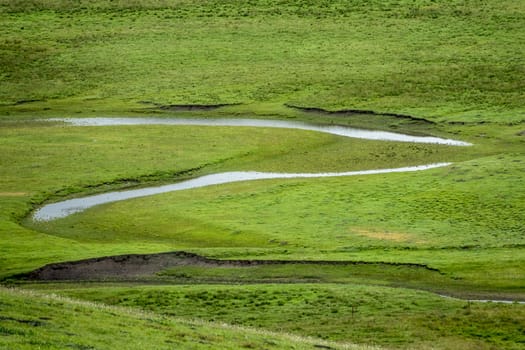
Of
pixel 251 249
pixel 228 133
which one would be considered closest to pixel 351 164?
pixel 228 133

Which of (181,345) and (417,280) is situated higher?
(181,345)

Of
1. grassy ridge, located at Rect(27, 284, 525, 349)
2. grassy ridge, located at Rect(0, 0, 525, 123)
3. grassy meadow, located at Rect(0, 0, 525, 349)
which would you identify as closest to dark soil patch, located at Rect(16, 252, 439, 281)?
Answer: grassy meadow, located at Rect(0, 0, 525, 349)

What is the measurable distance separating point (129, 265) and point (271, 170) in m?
28.9

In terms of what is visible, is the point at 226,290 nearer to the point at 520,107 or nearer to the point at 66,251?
the point at 66,251

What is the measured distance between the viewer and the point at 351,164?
3159 inches

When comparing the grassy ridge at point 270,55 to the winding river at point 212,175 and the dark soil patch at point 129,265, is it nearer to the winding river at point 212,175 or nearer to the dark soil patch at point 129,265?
the winding river at point 212,175

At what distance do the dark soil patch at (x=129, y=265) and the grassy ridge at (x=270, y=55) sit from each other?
49.6 metres

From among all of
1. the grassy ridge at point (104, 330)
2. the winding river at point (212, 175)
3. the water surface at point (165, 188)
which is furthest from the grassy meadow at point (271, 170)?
the winding river at point (212, 175)

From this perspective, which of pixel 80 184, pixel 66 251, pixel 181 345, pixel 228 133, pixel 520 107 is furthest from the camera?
pixel 520 107

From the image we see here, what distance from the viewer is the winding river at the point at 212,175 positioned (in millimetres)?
67750

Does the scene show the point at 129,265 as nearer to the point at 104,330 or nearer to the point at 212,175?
the point at 104,330

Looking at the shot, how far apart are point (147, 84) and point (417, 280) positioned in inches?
2812

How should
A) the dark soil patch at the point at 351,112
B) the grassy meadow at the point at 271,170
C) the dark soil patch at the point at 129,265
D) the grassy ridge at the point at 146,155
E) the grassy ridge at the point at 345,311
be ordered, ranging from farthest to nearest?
the dark soil patch at the point at 351,112 < the grassy ridge at the point at 146,155 < the dark soil patch at the point at 129,265 < the grassy meadow at the point at 271,170 < the grassy ridge at the point at 345,311

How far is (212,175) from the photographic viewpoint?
78250 mm
